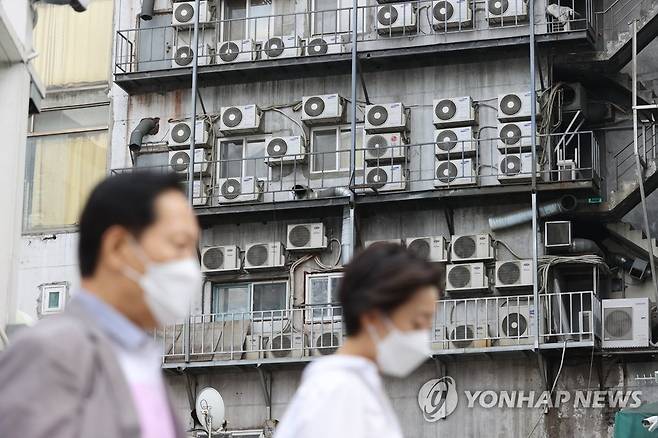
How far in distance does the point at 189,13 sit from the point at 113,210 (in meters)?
26.2

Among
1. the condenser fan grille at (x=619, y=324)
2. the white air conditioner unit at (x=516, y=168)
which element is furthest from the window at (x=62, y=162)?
the condenser fan grille at (x=619, y=324)

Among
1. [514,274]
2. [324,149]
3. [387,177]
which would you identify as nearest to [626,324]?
[514,274]

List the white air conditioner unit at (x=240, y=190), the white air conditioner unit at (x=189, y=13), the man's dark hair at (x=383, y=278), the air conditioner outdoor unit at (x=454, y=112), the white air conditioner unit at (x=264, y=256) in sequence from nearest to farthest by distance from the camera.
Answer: the man's dark hair at (x=383, y=278)
the air conditioner outdoor unit at (x=454, y=112)
the white air conditioner unit at (x=264, y=256)
the white air conditioner unit at (x=240, y=190)
the white air conditioner unit at (x=189, y=13)

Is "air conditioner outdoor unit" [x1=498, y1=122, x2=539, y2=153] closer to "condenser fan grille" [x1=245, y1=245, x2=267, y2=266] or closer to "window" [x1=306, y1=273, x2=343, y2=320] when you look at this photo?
"window" [x1=306, y1=273, x2=343, y2=320]

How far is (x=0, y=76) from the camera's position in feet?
50.7

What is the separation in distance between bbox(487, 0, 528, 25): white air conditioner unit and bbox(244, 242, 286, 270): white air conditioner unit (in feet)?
18.6

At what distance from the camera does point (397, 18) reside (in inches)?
1099

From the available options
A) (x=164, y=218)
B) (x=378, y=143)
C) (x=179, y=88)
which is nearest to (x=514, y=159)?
(x=378, y=143)

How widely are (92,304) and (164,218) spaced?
27 centimetres

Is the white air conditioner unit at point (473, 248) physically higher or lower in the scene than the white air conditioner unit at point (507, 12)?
lower

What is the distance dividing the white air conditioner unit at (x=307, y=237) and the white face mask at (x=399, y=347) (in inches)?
905

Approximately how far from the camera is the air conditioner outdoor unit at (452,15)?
27.5 m

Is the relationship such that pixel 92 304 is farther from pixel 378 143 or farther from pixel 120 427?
pixel 378 143

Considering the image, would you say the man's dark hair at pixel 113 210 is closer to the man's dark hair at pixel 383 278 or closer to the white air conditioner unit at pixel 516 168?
the man's dark hair at pixel 383 278
